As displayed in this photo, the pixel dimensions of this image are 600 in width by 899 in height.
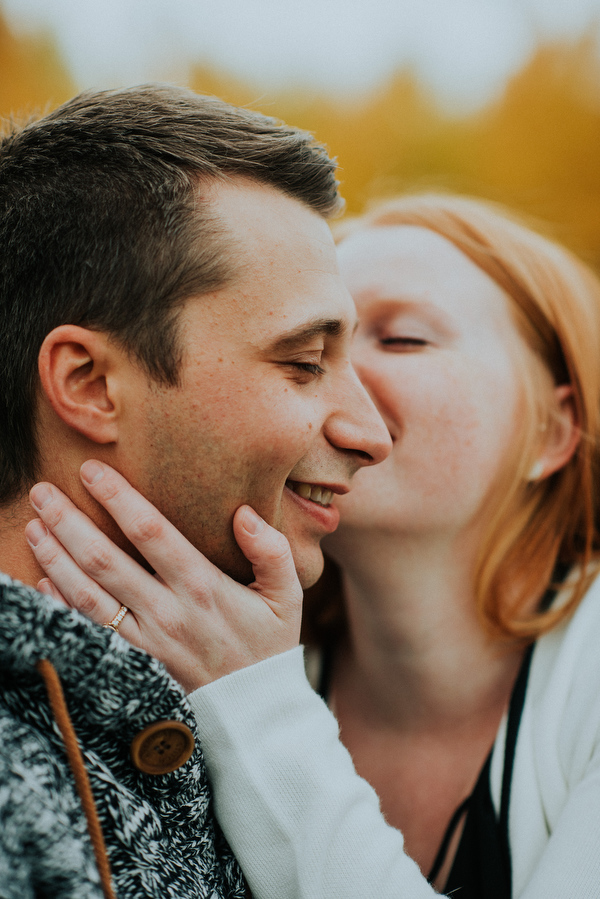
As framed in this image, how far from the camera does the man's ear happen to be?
171 centimetres

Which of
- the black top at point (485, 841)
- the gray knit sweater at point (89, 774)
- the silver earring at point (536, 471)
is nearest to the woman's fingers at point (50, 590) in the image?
the gray knit sweater at point (89, 774)

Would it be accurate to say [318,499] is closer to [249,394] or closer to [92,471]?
[249,394]

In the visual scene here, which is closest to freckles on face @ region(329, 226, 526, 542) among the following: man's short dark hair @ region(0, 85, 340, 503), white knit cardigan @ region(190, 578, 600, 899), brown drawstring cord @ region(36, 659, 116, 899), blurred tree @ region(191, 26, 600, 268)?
white knit cardigan @ region(190, 578, 600, 899)

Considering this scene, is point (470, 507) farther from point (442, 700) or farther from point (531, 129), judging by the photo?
point (531, 129)

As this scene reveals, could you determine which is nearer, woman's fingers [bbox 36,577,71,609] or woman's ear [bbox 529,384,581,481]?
woman's fingers [bbox 36,577,71,609]

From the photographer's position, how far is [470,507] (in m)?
2.80

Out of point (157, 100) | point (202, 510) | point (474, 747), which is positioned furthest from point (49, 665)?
point (474, 747)

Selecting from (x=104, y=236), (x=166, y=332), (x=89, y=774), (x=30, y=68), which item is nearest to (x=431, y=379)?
(x=166, y=332)

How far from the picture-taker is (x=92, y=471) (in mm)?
1747

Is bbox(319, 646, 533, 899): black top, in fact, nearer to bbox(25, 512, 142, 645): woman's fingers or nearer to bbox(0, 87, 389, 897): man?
bbox(0, 87, 389, 897): man

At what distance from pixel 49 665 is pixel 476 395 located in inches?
75.2

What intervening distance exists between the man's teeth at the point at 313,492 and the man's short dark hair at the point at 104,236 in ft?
1.64

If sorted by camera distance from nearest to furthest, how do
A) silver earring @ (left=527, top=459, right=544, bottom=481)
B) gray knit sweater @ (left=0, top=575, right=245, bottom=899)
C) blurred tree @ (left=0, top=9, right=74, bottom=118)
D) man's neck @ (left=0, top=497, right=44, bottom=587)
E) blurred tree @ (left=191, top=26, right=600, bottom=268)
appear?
gray knit sweater @ (left=0, top=575, right=245, bottom=899)
man's neck @ (left=0, top=497, right=44, bottom=587)
silver earring @ (left=527, top=459, right=544, bottom=481)
blurred tree @ (left=0, top=9, right=74, bottom=118)
blurred tree @ (left=191, top=26, right=600, bottom=268)

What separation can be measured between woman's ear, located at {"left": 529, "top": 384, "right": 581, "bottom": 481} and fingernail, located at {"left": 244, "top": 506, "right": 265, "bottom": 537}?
163 cm
